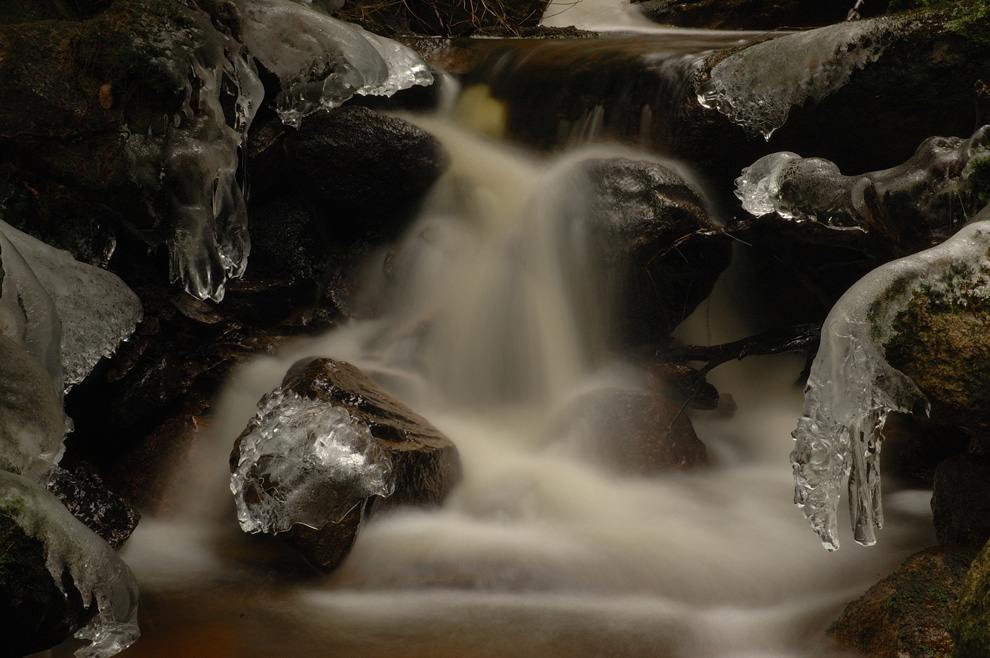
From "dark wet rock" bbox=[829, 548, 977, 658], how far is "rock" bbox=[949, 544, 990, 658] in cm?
72

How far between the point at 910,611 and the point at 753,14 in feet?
25.5

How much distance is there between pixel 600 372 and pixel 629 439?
0.74 metres

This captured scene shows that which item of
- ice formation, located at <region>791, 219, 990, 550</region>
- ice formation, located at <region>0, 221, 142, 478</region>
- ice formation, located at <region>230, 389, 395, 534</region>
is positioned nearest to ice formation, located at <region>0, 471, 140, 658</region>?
ice formation, located at <region>0, 221, 142, 478</region>

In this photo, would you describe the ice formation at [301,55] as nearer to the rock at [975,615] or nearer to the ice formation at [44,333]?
the ice formation at [44,333]

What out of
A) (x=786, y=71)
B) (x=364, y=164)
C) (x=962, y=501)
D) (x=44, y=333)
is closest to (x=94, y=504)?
(x=44, y=333)

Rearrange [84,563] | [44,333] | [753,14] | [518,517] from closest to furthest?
[84,563], [44,333], [518,517], [753,14]

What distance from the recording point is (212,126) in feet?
15.0

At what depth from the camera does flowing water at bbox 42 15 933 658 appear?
2826mm

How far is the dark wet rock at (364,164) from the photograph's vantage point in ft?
17.3

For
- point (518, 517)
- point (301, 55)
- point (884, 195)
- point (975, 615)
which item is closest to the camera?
point (975, 615)

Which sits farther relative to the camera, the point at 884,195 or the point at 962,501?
the point at 884,195

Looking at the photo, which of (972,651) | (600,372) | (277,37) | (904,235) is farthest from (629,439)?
(277,37)

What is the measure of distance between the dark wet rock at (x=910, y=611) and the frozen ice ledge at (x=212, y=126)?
375cm

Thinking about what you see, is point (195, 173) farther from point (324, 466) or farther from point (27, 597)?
point (27, 597)
